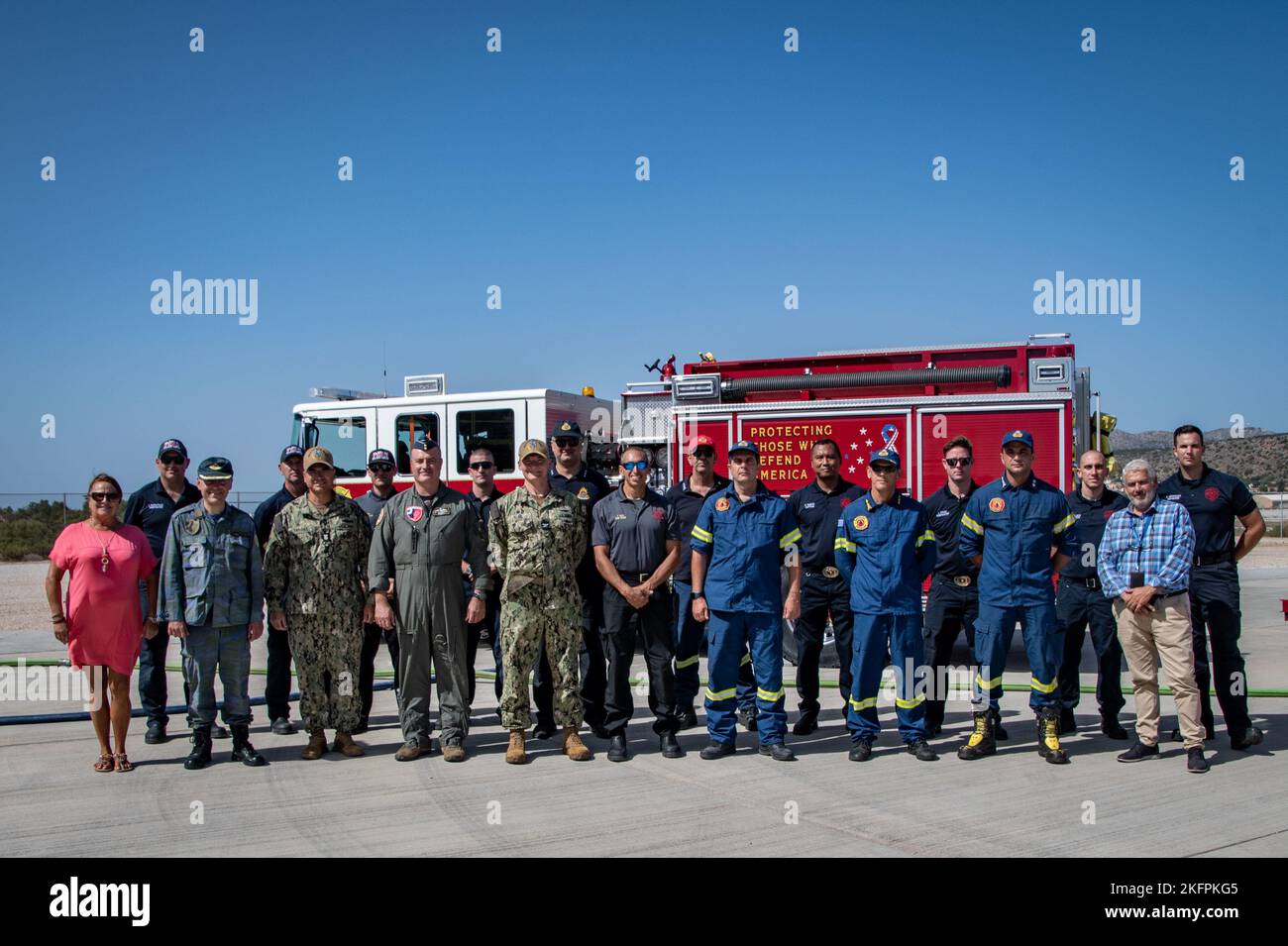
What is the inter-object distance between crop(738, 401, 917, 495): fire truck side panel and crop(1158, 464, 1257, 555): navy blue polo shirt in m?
3.39

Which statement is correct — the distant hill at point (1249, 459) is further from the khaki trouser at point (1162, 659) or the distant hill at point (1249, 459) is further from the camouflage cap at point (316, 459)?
the camouflage cap at point (316, 459)

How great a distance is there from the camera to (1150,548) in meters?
6.11

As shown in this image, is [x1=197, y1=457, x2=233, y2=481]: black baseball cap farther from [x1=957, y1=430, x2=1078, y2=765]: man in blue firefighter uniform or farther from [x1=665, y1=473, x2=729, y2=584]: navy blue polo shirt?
[x1=957, y1=430, x2=1078, y2=765]: man in blue firefighter uniform

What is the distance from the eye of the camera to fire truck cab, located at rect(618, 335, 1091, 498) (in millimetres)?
9336

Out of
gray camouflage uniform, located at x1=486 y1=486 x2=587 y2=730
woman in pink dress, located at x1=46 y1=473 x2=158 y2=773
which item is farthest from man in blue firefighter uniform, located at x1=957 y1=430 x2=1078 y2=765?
woman in pink dress, located at x1=46 y1=473 x2=158 y2=773

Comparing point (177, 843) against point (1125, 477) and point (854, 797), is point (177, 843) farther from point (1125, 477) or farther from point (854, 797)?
point (1125, 477)

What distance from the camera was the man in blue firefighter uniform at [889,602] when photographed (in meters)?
6.32

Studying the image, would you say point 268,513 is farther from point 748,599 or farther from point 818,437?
point 818,437

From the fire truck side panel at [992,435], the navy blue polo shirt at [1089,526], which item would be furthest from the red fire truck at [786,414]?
A: the navy blue polo shirt at [1089,526]

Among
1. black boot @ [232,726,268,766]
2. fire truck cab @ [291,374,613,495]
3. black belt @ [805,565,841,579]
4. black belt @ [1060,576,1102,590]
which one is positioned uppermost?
fire truck cab @ [291,374,613,495]

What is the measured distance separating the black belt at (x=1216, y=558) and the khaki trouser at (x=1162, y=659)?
491 millimetres

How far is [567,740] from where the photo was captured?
21.0ft

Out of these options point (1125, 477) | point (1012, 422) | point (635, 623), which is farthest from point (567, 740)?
point (1012, 422)

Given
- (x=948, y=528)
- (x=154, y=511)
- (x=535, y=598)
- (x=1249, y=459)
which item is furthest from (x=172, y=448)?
(x=1249, y=459)
